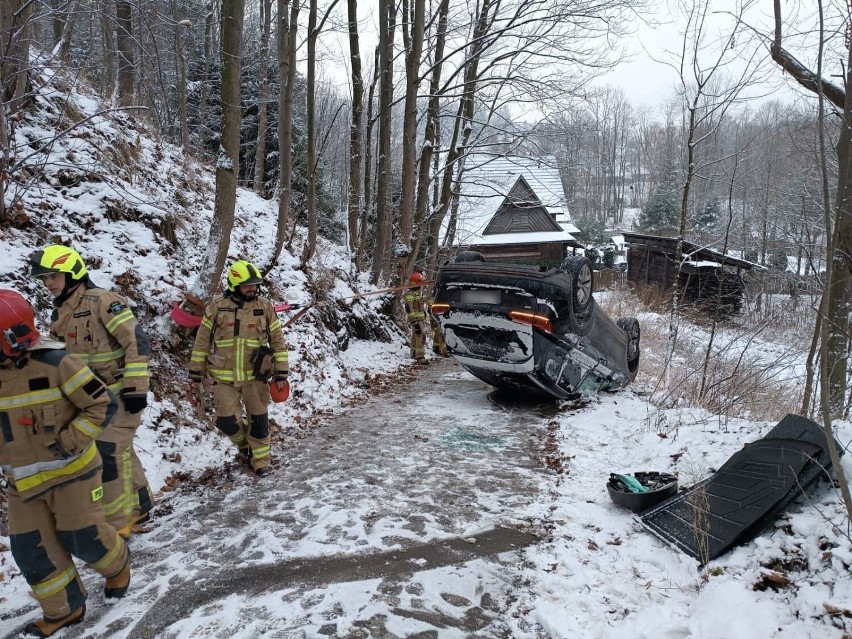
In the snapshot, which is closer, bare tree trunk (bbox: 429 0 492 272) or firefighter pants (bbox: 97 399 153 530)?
firefighter pants (bbox: 97 399 153 530)

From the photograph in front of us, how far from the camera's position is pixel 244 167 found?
20.7 metres

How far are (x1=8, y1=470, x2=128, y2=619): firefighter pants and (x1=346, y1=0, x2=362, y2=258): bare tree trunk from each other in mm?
10446

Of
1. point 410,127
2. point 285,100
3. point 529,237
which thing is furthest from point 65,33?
point 529,237

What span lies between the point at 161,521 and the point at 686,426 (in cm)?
480

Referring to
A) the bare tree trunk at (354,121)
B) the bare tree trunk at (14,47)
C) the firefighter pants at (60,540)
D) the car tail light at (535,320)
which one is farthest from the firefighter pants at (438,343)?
the firefighter pants at (60,540)

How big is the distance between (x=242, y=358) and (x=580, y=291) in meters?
4.11

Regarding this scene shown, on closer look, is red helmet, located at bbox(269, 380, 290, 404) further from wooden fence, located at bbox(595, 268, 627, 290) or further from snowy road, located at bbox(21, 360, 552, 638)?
wooden fence, located at bbox(595, 268, 627, 290)

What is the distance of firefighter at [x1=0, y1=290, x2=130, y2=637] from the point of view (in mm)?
2713

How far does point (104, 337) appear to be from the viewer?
3.78 m

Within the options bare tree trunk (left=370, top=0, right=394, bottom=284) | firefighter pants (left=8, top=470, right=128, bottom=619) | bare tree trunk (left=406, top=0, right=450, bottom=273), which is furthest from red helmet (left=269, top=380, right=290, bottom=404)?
bare tree trunk (left=370, top=0, right=394, bottom=284)

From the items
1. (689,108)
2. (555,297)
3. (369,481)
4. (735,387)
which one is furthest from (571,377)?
(689,108)

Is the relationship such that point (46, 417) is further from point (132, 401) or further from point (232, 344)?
point (232, 344)

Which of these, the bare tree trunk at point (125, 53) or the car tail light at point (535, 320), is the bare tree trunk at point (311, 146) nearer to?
the bare tree trunk at point (125, 53)

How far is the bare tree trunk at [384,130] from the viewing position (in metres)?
12.0
